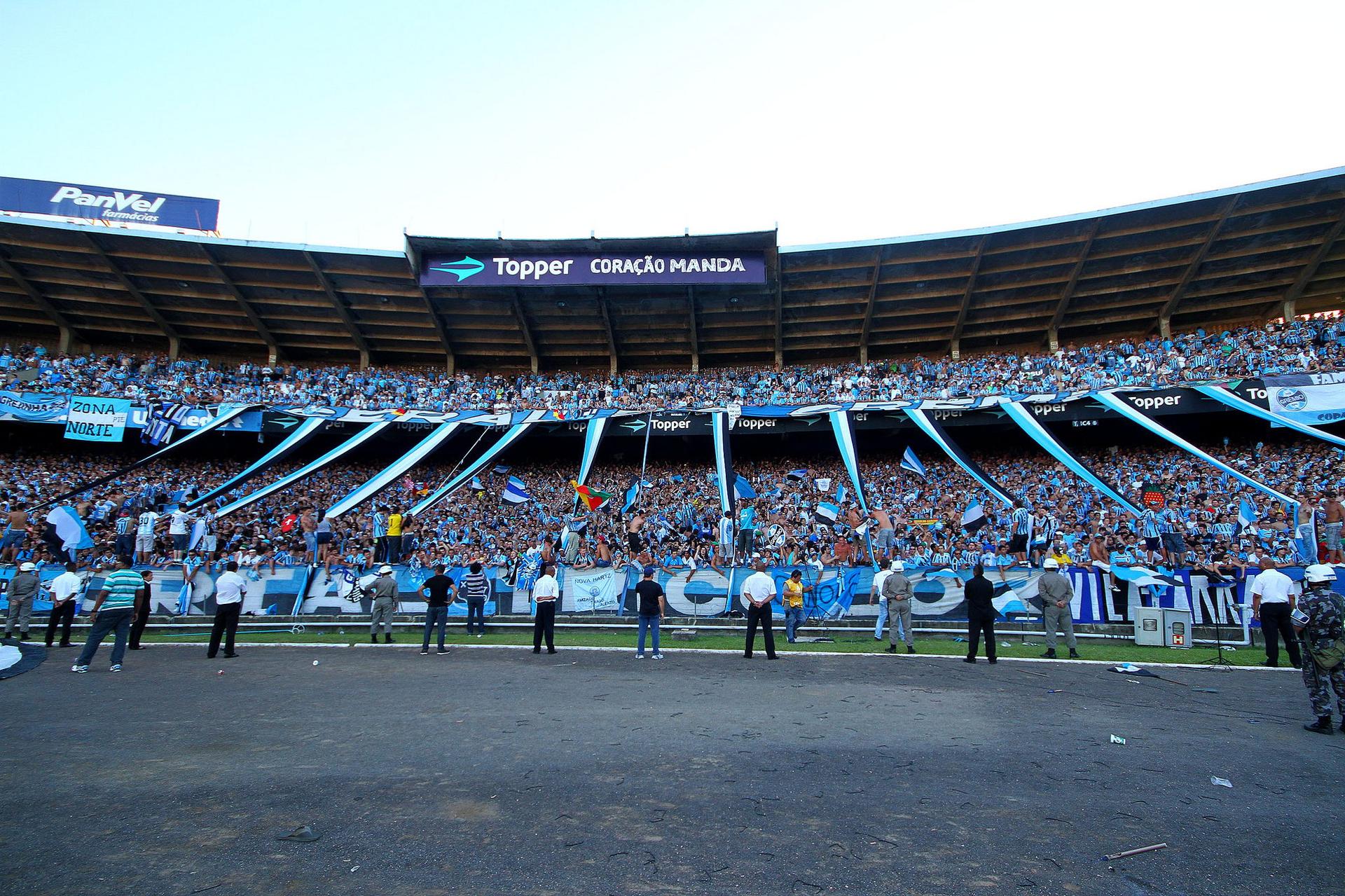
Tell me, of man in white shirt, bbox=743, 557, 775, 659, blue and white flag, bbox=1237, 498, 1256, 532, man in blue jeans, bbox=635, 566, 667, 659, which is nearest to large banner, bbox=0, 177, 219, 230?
man in blue jeans, bbox=635, 566, 667, 659

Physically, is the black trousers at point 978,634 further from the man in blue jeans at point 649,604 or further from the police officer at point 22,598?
the police officer at point 22,598

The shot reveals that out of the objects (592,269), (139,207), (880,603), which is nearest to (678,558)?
(880,603)

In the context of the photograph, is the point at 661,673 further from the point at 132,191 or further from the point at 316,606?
the point at 132,191

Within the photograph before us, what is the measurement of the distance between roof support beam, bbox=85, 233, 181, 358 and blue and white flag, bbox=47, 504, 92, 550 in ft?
36.3

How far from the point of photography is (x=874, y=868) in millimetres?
3553

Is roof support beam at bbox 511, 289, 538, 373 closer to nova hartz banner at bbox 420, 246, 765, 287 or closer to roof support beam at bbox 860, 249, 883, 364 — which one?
nova hartz banner at bbox 420, 246, 765, 287

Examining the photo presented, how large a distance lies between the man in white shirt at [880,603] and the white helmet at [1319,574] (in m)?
6.53

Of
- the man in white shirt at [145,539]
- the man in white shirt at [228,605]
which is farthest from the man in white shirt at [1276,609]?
the man in white shirt at [145,539]

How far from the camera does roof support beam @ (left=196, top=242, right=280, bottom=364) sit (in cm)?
2567

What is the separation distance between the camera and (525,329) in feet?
92.9

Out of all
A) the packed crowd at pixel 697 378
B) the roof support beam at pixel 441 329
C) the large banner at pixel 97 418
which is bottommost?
the large banner at pixel 97 418

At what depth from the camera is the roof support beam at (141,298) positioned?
2555 centimetres

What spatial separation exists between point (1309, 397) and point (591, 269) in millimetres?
23160

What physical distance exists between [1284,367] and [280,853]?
29184 millimetres
